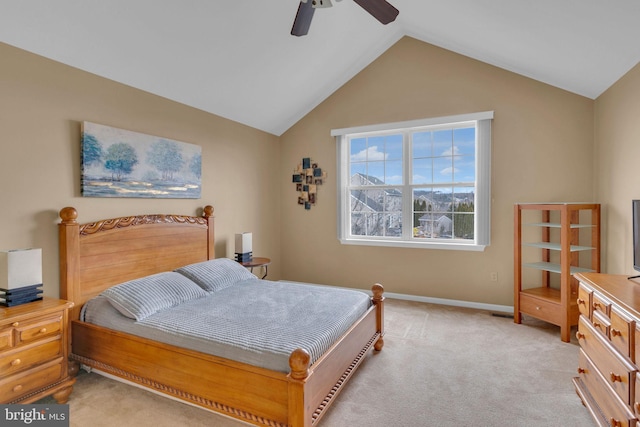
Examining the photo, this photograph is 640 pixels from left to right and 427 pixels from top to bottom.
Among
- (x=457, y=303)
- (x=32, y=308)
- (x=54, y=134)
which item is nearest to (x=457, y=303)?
(x=457, y=303)

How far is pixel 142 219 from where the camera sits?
2.99 m

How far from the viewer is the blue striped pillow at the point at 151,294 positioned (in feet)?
7.57

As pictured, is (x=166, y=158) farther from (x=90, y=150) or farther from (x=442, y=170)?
(x=442, y=170)

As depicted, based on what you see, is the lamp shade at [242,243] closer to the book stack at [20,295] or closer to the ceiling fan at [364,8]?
the book stack at [20,295]

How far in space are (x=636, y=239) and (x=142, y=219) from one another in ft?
12.4

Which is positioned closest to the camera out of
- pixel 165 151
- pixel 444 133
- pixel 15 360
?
pixel 15 360

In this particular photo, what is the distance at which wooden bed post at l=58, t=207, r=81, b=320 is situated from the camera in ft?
7.93

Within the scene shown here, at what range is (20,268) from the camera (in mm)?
2070

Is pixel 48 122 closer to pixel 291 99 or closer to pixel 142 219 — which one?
pixel 142 219

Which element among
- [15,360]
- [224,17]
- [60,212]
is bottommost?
[15,360]

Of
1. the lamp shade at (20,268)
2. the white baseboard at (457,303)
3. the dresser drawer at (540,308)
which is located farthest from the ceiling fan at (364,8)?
the white baseboard at (457,303)

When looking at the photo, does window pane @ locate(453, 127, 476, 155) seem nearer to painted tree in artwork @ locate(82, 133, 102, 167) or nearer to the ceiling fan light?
the ceiling fan light

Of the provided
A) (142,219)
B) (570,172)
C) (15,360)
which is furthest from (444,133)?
(15,360)

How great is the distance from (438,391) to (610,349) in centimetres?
104
